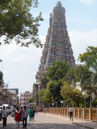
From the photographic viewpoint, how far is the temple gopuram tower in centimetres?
13025

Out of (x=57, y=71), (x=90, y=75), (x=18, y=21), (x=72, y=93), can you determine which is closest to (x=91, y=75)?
(x=90, y=75)

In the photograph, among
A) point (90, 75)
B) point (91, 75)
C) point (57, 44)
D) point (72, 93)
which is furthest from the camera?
point (57, 44)

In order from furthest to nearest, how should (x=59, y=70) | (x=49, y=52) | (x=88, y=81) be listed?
(x=49, y=52), (x=59, y=70), (x=88, y=81)

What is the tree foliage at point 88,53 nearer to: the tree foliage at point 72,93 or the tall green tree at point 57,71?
the tree foliage at point 72,93

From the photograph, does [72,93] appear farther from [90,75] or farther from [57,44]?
[57,44]

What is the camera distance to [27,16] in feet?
72.6

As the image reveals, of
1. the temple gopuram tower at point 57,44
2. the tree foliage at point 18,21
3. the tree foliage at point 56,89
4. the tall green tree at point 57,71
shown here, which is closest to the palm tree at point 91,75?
the tree foliage at point 18,21

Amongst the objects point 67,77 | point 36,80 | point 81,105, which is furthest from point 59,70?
point 36,80

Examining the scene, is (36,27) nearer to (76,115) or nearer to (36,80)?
(76,115)

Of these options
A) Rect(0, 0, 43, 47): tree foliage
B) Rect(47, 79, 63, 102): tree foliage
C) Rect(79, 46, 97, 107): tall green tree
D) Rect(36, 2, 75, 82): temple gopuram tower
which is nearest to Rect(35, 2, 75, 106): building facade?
Rect(36, 2, 75, 82): temple gopuram tower

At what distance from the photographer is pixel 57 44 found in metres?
132

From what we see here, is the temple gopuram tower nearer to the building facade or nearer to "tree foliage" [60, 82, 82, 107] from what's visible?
the building facade

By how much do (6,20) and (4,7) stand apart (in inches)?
42.3

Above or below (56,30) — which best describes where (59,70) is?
below
